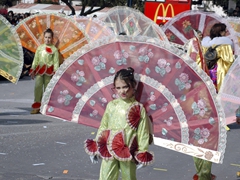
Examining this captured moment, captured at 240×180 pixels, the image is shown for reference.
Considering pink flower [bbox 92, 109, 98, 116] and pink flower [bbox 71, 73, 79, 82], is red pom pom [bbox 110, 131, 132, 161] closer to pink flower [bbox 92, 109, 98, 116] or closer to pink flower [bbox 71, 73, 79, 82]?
pink flower [bbox 92, 109, 98, 116]

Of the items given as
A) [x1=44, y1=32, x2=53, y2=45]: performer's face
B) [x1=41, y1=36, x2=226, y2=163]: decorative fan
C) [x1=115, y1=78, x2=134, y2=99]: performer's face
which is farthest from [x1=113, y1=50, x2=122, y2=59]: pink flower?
[x1=44, y1=32, x2=53, y2=45]: performer's face

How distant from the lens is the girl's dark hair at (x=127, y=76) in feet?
19.1

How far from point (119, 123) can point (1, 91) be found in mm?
10197

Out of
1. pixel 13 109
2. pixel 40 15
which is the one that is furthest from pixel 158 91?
pixel 40 15

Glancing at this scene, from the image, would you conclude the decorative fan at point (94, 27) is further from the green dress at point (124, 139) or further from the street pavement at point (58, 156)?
the green dress at point (124, 139)

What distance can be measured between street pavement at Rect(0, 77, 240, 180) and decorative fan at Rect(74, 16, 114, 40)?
383cm

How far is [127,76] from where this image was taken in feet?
19.2

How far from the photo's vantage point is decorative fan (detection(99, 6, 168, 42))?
1620cm

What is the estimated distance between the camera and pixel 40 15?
14.1m

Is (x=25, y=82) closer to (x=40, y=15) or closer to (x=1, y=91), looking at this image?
(x=1, y=91)

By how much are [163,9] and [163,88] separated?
52.6 ft

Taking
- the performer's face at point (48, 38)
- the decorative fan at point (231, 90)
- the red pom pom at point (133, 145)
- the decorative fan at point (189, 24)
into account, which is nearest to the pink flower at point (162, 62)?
the red pom pom at point (133, 145)

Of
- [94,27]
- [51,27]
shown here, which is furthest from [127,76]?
[94,27]

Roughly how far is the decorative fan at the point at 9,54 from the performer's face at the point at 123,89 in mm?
4806
